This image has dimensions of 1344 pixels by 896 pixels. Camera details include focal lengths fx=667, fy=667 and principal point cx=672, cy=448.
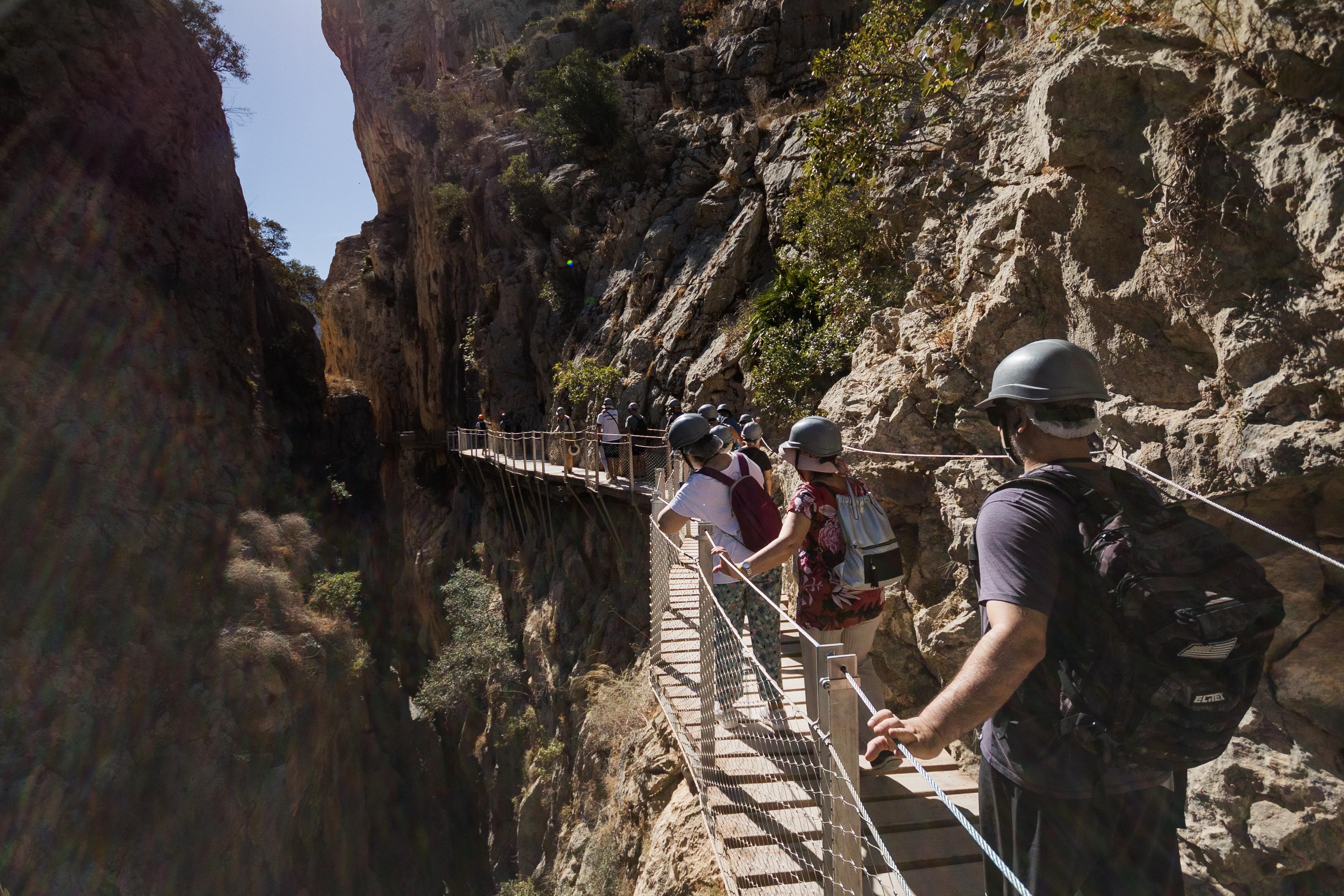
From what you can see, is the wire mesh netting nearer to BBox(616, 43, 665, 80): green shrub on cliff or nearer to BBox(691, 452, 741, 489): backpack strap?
BBox(691, 452, 741, 489): backpack strap

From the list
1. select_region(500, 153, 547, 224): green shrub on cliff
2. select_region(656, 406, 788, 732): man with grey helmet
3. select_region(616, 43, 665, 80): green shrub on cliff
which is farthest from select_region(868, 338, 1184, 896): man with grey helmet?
select_region(616, 43, 665, 80): green shrub on cliff

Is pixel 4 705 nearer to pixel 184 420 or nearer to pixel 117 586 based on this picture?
pixel 117 586

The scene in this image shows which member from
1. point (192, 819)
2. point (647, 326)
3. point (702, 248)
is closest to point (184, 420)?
point (192, 819)

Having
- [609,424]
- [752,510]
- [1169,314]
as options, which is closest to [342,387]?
[609,424]

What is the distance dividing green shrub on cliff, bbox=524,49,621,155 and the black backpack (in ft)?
69.4

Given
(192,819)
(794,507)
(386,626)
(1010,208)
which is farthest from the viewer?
(386,626)

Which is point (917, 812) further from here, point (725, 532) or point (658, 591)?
point (658, 591)

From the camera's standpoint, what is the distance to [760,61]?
18.4 meters

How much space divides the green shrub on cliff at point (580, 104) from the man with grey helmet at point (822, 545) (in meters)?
19.3

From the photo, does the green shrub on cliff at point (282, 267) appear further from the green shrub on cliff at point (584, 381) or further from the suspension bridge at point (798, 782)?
the suspension bridge at point (798, 782)

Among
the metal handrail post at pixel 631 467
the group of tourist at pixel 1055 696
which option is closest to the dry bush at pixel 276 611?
the metal handrail post at pixel 631 467

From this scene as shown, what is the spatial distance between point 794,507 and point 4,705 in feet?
42.5

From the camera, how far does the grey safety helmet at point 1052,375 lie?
176 cm

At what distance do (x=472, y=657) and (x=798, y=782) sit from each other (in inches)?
600
